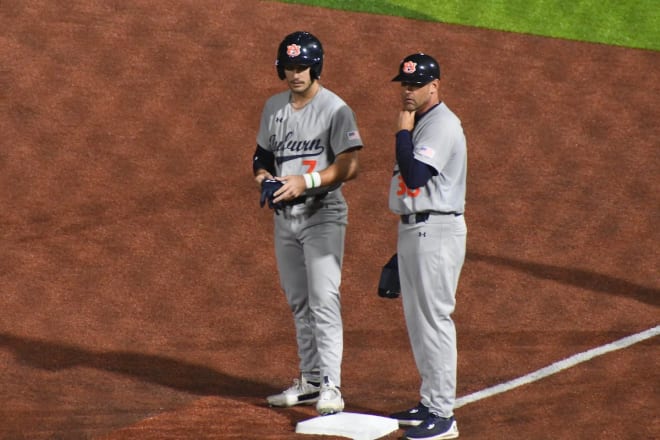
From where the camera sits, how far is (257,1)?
12.4 m

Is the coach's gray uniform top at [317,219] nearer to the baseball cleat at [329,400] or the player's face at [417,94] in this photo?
the baseball cleat at [329,400]

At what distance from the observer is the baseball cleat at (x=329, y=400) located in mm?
5562

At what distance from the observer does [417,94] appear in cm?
533

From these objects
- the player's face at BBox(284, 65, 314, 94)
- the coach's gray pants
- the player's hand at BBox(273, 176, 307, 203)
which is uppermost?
the player's face at BBox(284, 65, 314, 94)

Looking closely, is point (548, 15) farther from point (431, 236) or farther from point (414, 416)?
point (414, 416)

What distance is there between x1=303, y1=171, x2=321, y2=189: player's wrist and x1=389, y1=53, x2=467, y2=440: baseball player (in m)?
0.38

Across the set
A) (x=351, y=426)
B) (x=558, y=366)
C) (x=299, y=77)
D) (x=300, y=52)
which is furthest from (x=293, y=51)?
(x=558, y=366)

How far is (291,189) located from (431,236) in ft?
2.33

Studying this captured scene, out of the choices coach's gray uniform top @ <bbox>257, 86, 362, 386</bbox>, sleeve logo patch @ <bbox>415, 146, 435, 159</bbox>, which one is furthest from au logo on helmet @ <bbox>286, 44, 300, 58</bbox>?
sleeve logo patch @ <bbox>415, 146, 435, 159</bbox>

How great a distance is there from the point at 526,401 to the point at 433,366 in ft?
3.06

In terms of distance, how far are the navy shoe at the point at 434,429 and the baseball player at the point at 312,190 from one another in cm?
45

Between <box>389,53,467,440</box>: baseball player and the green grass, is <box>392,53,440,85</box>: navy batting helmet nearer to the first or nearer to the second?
<box>389,53,467,440</box>: baseball player

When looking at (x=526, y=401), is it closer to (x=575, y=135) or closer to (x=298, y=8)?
(x=575, y=135)

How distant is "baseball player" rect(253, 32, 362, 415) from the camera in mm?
5633
